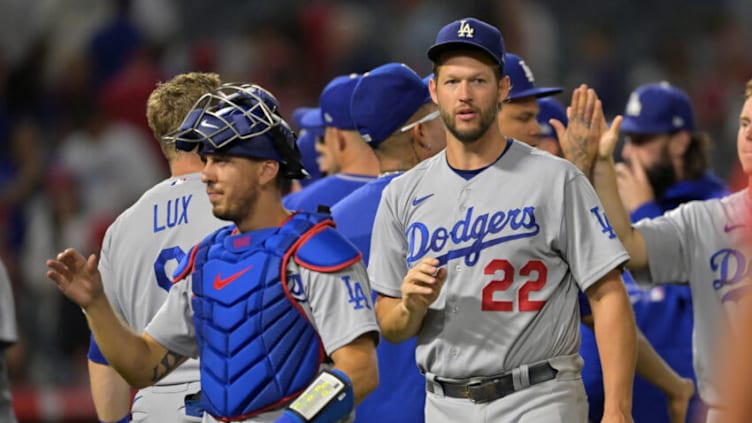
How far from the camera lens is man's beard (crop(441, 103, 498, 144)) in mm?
4805

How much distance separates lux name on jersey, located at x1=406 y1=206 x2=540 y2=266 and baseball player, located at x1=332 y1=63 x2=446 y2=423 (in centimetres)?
82

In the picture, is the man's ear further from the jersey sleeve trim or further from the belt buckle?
the belt buckle

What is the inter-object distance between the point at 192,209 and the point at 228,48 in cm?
919

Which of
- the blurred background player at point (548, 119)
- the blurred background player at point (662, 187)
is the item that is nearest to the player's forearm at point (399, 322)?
the blurred background player at point (548, 119)

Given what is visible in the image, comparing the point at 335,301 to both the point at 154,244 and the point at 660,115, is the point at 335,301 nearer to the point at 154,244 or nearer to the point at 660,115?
the point at 154,244

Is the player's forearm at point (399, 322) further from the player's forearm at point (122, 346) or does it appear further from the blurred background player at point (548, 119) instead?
the blurred background player at point (548, 119)

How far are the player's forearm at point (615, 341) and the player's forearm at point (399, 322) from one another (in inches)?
23.9

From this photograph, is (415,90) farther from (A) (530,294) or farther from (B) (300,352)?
(B) (300,352)

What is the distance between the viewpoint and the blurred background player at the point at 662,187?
7098 mm

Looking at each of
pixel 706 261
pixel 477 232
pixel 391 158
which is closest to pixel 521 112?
pixel 391 158

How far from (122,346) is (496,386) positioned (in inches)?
49.7

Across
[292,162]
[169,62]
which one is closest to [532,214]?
[292,162]

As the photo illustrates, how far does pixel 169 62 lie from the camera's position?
13781 mm

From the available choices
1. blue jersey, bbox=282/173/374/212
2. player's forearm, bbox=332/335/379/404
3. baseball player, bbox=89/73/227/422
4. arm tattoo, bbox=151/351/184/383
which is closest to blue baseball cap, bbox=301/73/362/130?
blue jersey, bbox=282/173/374/212
